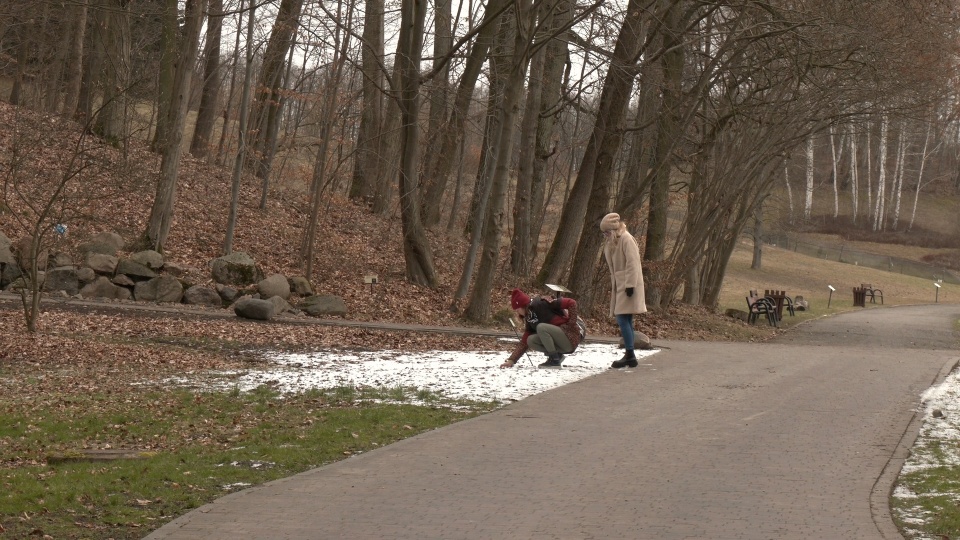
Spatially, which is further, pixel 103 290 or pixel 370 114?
pixel 370 114

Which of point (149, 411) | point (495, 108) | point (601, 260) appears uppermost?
point (495, 108)

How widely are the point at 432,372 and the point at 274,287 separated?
8996mm

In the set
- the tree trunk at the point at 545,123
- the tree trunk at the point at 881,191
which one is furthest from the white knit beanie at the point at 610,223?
the tree trunk at the point at 881,191

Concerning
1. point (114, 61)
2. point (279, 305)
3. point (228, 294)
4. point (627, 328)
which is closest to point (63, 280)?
point (228, 294)

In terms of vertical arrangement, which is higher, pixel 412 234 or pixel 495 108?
pixel 495 108

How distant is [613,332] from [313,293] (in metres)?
6.35

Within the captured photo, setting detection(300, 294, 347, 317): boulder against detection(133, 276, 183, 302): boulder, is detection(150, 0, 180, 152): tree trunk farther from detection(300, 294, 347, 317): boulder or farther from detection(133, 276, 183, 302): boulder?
detection(300, 294, 347, 317): boulder

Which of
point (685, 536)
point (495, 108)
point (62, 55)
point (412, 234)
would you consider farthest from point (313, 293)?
point (685, 536)

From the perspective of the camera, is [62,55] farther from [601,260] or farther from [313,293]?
[601,260]

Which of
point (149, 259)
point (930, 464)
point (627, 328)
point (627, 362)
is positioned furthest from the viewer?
point (149, 259)

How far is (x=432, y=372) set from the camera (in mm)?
14492

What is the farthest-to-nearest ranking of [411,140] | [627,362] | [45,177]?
[45,177], [411,140], [627,362]

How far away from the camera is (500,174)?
827 inches

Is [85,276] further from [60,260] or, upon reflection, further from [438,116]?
[438,116]
